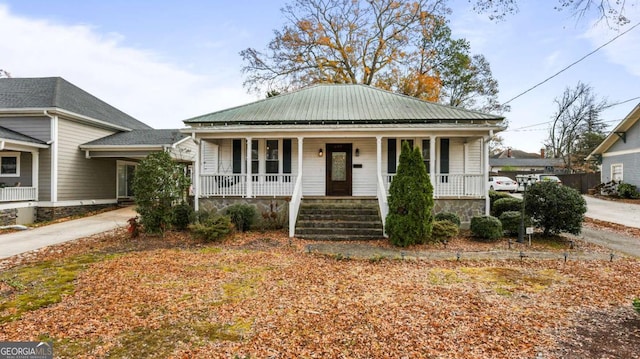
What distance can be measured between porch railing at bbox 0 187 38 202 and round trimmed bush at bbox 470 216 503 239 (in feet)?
53.9

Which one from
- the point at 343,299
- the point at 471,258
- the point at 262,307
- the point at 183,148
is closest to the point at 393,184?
the point at 471,258

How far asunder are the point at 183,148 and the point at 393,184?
13.2 meters

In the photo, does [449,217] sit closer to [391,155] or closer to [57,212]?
[391,155]

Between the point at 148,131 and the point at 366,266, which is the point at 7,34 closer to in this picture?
the point at 148,131

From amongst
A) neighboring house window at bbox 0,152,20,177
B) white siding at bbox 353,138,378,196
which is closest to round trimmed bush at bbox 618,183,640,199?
white siding at bbox 353,138,378,196

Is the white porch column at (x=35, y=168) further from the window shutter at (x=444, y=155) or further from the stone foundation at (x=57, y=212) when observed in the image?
the window shutter at (x=444, y=155)

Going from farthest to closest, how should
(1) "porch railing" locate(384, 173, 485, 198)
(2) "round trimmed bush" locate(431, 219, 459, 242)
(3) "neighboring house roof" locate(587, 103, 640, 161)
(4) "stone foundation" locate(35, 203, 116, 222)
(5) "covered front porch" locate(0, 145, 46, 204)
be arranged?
(3) "neighboring house roof" locate(587, 103, 640, 161) → (4) "stone foundation" locate(35, 203, 116, 222) → (5) "covered front porch" locate(0, 145, 46, 204) → (1) "porch railing" locate(384, 173, 485, 198) → (2) "round trimmed bush" locate(431, 219, 459, 242)

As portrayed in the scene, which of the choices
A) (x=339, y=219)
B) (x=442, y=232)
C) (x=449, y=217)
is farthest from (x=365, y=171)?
(x=442, y=232)

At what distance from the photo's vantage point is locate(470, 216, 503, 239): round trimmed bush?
854 centimetres

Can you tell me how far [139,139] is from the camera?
15.1 m

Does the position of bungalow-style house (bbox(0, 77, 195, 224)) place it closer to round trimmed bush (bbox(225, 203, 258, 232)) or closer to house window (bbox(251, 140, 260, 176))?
house window (bbox(251, 140, 260, 176))

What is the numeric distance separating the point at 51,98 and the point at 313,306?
50.7 ft

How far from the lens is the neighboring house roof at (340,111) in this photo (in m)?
10.9

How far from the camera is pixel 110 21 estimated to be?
44.2 ft
